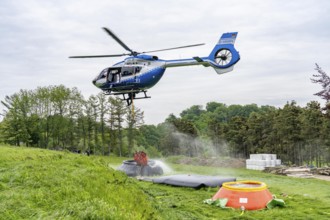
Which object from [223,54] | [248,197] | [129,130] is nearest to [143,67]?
[223,54]

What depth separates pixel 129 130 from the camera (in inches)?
1687

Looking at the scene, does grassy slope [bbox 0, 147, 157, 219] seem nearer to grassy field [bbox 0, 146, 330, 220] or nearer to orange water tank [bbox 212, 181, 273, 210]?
grassy field [bbox 0, 146, 330, 220]

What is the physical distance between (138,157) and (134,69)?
13.9 feet

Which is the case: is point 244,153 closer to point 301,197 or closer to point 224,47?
point 224,47

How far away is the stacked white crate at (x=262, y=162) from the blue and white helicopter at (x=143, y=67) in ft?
35.8

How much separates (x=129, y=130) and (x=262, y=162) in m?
22.1

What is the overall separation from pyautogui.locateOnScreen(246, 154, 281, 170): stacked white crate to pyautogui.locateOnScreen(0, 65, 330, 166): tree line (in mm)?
8217

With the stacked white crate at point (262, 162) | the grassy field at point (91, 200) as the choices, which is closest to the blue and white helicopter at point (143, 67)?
the grassy field at point (91, 200)

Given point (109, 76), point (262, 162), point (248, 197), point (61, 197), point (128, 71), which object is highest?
point (128, 71)

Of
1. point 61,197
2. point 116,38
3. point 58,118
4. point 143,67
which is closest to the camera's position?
point 61,197

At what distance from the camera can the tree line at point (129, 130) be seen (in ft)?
111

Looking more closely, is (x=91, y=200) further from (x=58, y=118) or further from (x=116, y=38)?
(x=58, y=118)

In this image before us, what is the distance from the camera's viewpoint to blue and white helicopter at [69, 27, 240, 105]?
14.9 m

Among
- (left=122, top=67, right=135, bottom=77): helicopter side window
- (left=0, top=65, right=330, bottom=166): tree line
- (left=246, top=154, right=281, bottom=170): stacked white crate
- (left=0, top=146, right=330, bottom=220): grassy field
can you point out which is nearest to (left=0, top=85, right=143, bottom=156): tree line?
(left=0, top=65, right=330, bottom=166): tree line
